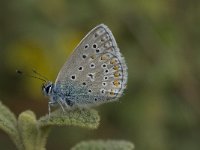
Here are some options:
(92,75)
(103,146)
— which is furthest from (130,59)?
(103,146)

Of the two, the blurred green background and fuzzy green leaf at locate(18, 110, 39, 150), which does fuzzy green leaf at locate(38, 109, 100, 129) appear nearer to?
fuzzy green leaf at locate(18, 110, 39, 150)

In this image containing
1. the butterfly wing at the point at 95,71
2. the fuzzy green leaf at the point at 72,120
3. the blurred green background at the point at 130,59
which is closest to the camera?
the fuzzy green leaf at the point at 72,120

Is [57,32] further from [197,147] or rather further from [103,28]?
[103,28]

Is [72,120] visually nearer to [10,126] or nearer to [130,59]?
[10,126]

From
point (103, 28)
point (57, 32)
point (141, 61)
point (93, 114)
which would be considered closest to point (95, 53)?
point (103, 28)

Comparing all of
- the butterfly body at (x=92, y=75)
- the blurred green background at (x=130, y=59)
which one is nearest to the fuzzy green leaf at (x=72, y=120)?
the butterfly body at (x=92, y=75)

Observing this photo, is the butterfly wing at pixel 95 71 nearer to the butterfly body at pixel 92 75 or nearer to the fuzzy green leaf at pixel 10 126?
the butterfly body at pixel 92 75

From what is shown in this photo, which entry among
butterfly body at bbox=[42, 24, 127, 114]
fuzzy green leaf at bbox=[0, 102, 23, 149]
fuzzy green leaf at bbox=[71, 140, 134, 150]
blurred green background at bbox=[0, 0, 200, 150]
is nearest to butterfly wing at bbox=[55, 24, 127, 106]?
butterfly body at bbox=[42, 24, 127, 114]
